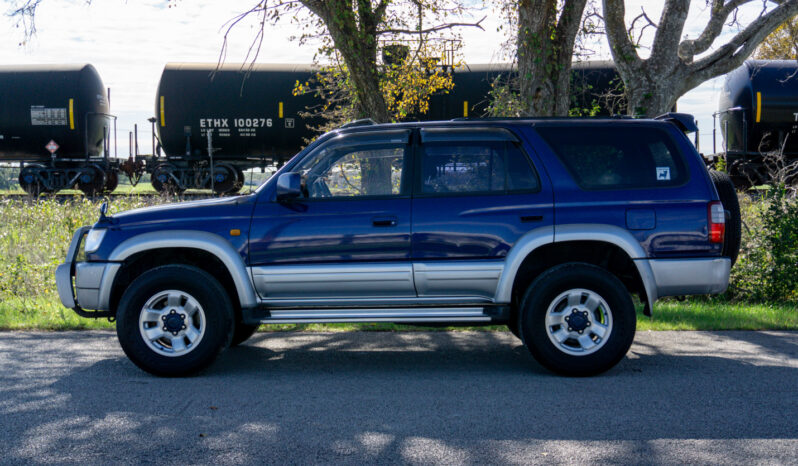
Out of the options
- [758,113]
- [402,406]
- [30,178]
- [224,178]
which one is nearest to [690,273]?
[402,406]

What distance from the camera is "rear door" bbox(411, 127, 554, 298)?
236 inches

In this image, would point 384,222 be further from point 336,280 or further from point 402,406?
point 402,406

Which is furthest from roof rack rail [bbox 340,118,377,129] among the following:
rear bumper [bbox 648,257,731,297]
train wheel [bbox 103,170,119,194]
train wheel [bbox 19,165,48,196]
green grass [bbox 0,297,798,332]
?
train wheel [bbox 19,165,48,196]

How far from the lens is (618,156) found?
6215 mm

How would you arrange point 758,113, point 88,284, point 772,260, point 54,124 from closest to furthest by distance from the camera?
point 88,284 < point 772,260 < point 758,113 < point 54,124

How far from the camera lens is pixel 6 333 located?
7902 millimetres

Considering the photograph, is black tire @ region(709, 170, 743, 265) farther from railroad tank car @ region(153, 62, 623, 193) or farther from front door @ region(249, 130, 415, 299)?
railroad tank car @ region(153, 62, 623, 193)

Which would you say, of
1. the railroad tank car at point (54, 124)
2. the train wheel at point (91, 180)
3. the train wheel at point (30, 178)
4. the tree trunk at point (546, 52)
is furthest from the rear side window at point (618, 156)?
the train wheel at point (30, 178)

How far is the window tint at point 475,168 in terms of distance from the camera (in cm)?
617

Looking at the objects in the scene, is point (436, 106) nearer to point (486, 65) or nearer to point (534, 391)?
point (486, 65)

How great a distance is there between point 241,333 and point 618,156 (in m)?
3.78

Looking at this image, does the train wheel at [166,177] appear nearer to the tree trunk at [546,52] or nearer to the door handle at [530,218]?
the tree trunk at [546,52]

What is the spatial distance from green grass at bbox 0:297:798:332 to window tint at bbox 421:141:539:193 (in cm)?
236

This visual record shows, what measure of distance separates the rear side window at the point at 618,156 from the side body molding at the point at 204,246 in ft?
8.81
